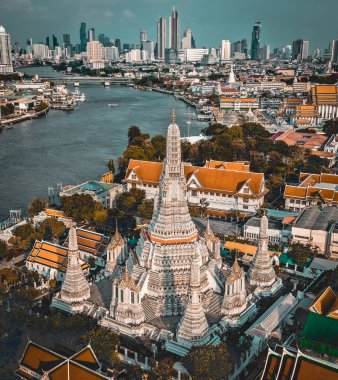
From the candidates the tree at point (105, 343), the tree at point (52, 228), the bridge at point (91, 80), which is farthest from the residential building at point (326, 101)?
→ the bridge at point (91, 80)

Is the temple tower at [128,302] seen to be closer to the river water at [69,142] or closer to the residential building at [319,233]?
the residential building at [319,233]

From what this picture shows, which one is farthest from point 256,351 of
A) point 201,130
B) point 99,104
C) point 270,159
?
point 99,104

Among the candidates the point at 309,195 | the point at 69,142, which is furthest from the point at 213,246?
the point at 69,142

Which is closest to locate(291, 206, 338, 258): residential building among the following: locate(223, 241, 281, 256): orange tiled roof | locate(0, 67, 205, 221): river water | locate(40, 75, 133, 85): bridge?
locate(223, 241, 281, 256): orange tiled roof

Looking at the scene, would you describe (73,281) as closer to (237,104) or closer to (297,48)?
(237,104)

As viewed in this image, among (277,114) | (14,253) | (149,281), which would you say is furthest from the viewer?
(277,114)

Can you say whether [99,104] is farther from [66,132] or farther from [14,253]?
[14,253]
